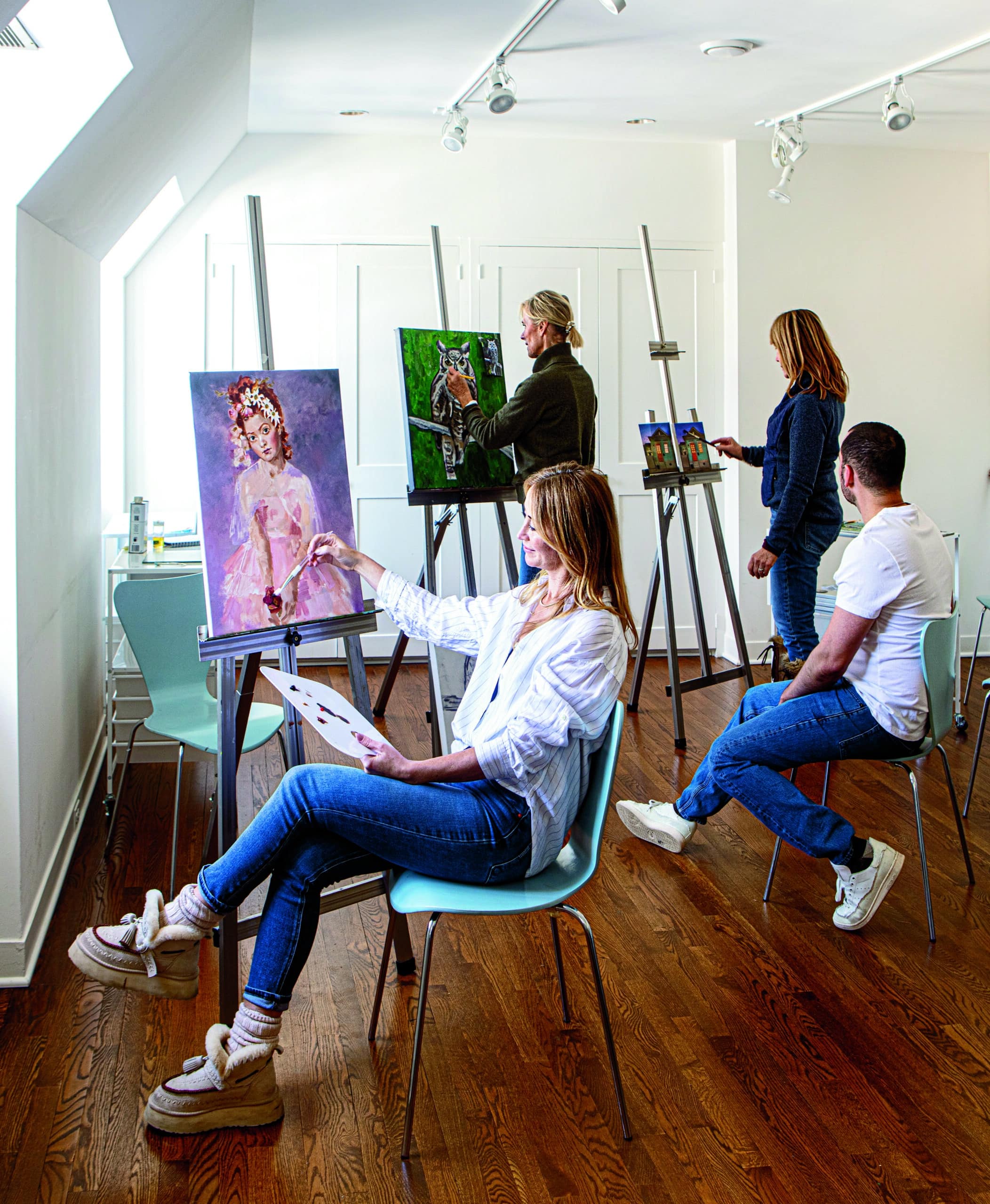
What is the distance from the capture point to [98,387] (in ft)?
13.4

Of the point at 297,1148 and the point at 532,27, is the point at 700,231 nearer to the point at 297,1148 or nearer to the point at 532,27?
the point at 532,27

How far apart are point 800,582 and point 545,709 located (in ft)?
6.91

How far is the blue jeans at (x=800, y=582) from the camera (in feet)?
12.4

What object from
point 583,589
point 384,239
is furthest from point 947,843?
point 384,239

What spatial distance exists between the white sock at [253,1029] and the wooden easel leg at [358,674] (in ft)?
2.33

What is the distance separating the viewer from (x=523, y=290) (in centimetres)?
559

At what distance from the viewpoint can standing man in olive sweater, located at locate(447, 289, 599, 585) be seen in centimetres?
358

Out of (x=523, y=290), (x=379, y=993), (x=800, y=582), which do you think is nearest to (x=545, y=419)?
(x=800, y=582)

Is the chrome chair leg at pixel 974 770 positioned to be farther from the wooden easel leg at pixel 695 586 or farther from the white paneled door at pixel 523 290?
the white paneled door at pixel 523 290

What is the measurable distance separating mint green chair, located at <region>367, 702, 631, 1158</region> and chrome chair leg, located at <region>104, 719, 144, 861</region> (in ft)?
4.76

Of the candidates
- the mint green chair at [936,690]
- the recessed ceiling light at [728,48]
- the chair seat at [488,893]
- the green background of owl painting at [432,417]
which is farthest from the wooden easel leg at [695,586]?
the chair seat at [488,893]

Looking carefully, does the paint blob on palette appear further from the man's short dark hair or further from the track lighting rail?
the track lighting rail

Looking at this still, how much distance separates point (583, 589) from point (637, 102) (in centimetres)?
349

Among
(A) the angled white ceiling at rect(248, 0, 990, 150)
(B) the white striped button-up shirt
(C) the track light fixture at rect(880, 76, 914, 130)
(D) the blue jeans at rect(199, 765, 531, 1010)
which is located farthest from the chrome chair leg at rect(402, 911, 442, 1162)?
(C) the track light fixture at rect(880, 76, 914, 130)
